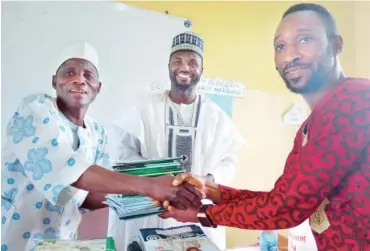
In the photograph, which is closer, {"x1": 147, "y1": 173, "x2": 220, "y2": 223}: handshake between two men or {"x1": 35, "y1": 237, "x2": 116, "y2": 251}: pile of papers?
{"x1": 35, "y1": 237, "x2": 116, "y2": 251}: pile of papers

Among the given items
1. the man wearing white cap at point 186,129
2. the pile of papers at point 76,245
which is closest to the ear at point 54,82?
the man wearing white cap at point 186,129

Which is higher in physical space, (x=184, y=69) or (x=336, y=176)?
(x=184, y=69)

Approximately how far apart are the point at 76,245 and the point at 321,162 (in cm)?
65

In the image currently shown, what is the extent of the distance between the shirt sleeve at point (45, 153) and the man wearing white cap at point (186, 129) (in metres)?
0.39

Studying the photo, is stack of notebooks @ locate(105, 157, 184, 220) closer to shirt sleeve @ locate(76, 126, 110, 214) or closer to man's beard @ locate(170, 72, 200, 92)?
shirt sleeve @ locate(76, 126, 110, 214)

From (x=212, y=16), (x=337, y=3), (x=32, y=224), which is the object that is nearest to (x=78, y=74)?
(x=32, y=224)

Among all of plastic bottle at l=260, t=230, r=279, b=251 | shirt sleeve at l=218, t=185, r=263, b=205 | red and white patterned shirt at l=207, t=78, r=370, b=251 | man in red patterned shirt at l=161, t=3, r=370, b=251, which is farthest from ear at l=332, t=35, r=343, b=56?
plastic bottle at l=260, t=230, r=279, b=251

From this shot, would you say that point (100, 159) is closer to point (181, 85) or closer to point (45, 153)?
point (45, 153)

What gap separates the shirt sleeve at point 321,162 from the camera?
30.6 inches

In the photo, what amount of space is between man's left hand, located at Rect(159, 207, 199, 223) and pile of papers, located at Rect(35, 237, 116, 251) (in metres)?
0.32

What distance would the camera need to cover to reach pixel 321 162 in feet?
2.61

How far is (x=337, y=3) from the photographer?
6.59 ft

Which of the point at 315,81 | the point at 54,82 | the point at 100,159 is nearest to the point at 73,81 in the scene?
the point at 54,82

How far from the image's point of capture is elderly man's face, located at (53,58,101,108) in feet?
4.06
